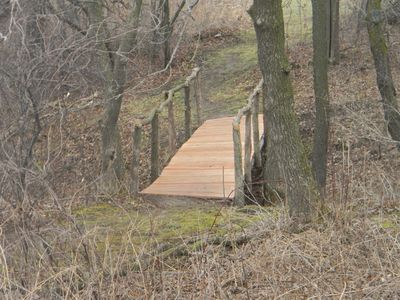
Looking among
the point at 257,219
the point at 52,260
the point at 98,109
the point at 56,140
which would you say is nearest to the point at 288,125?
the point at 257,219

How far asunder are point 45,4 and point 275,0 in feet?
15.8

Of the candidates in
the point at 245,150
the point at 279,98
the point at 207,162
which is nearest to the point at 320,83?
the point at 245,150

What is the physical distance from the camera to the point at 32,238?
15.0ft

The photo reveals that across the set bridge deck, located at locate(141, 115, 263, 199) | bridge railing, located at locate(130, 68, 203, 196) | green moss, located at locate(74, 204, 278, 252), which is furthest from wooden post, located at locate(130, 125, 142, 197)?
green moss, located at locate(74, 204, 278, 252)

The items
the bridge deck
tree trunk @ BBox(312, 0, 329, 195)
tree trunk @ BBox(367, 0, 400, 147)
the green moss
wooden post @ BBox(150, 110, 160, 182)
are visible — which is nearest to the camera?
the green moss

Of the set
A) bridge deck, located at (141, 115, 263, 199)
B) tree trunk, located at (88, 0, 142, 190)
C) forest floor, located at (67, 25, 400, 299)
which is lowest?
bridge deck, located at (141, 115, 263, 199)

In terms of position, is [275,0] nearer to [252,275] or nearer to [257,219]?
[257,219]

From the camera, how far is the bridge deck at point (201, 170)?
8.71m

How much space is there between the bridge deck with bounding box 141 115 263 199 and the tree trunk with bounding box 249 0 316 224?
1.65 metres

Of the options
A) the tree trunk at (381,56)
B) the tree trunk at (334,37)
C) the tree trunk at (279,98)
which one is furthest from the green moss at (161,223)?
the tree trunk at (334,37)

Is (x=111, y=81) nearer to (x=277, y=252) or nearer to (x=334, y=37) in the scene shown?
(x=277, y=252)

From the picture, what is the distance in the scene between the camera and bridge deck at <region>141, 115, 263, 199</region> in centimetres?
871

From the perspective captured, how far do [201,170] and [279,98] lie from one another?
3579 millimetres

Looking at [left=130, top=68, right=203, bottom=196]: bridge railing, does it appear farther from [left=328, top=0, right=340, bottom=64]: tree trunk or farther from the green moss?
[left=328, top=0, right=340, bottom=64]: tree trunk
